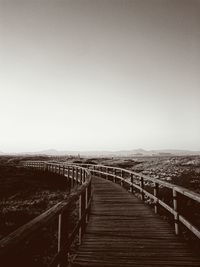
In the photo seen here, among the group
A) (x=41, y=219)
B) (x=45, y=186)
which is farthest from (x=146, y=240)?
(x=45, y=186)

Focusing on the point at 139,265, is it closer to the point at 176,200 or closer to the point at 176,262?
the point at 176,262

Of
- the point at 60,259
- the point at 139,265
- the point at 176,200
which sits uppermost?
the point at 176,200

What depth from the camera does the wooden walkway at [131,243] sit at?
5008 mm

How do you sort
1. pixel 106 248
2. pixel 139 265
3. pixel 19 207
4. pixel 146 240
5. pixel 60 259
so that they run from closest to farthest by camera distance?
pixel 60 259 < pixel 139 265 < pixel 106 248 < pixel 146 240 < pixel 19 207

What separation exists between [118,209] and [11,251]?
789 cm

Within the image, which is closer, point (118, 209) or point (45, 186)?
point (118, 209)

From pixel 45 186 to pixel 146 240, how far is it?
68.9 ft

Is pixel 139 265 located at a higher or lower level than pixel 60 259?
lower

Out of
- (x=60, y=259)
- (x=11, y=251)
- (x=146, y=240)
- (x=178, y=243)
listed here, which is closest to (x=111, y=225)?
(x=146, y=240)

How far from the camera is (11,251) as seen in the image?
8.01 ft

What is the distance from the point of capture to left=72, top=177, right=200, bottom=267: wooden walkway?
5008 millimetres

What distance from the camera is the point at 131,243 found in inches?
239

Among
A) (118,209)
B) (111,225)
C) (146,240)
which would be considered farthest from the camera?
(118,209)

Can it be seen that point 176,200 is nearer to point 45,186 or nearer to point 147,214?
point 147,214
